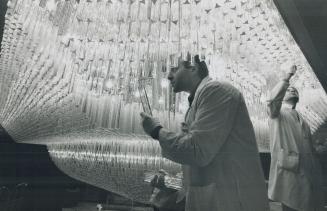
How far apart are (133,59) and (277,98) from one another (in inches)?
26.6

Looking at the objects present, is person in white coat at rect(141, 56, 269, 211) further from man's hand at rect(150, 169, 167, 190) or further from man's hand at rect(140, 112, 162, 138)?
man's hand at rect(150, 169, 167, 190)

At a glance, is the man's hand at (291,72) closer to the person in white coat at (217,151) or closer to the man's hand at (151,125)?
the person in white coat at (217,151)

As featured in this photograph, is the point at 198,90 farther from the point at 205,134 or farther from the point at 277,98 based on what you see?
the point at 277,98

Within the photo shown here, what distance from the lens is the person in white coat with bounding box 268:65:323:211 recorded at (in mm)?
1308

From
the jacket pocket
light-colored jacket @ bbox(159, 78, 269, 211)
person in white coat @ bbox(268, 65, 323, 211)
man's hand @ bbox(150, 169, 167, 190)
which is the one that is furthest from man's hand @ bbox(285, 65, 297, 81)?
man's hand @ bbox(150, 169, 167, 190)

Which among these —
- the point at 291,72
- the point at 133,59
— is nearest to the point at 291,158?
the point at 291,72

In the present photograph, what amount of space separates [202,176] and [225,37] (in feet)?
2.47

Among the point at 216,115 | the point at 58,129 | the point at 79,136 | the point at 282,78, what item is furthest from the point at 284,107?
the point at 58,129

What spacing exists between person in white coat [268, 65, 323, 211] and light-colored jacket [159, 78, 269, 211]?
25 cm

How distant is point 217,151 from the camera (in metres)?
1.05

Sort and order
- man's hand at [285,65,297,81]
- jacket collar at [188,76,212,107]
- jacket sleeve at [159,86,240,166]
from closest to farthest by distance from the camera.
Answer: jacket sleeve at [159,86,240,166] < jacket collar at [188,76,212,107] < man's hand at [285,65,297,81]

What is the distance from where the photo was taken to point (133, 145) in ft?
5.33

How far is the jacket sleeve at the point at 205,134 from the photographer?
102 centimetres

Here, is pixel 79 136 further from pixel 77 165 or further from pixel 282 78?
pixel 282 78
